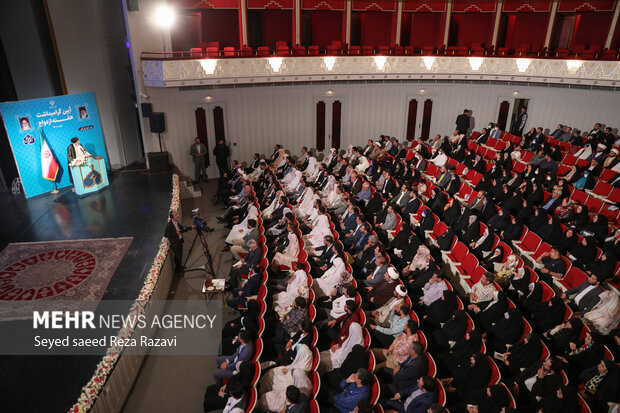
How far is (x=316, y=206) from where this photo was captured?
9.09 metres

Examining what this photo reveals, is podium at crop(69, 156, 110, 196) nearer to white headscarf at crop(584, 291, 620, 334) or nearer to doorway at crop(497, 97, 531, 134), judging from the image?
white headscarf at crop(584, 291, 620, 334)

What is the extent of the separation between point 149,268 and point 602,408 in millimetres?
7051

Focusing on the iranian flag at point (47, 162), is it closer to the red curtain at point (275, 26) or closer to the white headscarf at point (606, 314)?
the red curtain at point (275, 26)

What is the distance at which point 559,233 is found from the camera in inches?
314

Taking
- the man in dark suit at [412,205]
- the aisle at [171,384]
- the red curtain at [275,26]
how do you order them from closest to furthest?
the aisle at [171,384]
the man in dark suit at [412,205]
the red curtain at [275,26]

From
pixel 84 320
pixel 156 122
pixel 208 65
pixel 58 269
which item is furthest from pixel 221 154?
pixel 84 320

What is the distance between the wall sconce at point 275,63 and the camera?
12.6 meters

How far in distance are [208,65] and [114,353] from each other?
9059 millimetres

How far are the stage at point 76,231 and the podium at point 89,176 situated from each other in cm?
22

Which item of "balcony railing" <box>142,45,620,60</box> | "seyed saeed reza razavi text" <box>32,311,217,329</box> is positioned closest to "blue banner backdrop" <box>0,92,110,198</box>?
"balcony railing" <box>142,45,620,60</box>

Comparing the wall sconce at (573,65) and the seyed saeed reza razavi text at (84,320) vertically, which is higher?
the wall sconce at (573,65)

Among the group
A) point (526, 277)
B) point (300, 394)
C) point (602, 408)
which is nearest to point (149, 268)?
point (300, 394)

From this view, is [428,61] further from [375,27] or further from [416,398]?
[416,398]

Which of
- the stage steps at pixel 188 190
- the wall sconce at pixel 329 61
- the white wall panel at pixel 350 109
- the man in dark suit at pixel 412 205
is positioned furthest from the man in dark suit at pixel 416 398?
the white wall panel at pixel 350 109
